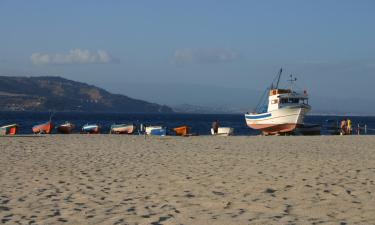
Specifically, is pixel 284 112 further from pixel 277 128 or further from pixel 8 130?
pixel 8 130

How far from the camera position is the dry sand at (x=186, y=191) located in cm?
818

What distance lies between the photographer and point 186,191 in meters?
10.6

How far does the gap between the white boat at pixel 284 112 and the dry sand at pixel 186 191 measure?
2623 cm

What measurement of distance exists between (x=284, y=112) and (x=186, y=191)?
3383cm

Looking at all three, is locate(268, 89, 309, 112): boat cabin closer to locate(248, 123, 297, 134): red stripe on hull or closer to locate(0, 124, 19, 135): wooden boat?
locate(248, 123, 297, 134): red stripe on hull

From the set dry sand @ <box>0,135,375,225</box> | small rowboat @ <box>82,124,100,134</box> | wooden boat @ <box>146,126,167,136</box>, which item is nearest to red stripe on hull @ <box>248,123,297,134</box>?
wooden boat @ <box>146,126,167,136</box>

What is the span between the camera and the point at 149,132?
39469 millimetres

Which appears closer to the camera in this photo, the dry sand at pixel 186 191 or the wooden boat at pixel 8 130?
the dry sand at pixel 186 191

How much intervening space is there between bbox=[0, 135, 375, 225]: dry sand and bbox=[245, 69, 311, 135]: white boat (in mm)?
26234

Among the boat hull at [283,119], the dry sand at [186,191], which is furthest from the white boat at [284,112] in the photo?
the dry sand at [186,191]

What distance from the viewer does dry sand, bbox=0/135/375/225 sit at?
8.18m

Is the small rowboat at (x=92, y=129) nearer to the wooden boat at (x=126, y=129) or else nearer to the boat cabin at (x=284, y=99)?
the wooden boat at (x=126, y=129)

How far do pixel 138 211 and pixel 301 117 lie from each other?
120 feet

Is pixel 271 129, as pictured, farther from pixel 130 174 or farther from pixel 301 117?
pixel 130 174
